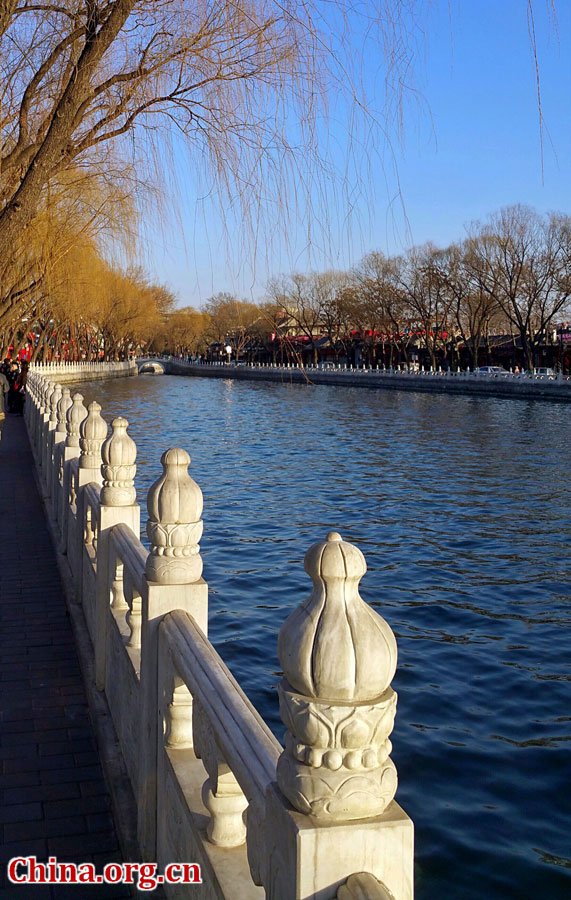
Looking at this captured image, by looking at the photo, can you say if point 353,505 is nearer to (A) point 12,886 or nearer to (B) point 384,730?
(A) point 12,886

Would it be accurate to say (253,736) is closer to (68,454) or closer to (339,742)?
(339,742)

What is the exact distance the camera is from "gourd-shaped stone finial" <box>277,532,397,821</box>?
Answer: 161 centimetres

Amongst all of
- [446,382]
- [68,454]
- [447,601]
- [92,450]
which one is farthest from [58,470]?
[446,382]

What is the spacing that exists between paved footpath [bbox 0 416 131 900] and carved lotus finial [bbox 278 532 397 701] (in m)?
2.40

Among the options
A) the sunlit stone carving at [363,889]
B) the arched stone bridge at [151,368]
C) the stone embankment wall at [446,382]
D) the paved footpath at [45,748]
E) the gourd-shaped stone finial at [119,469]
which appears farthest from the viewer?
the arched stone bridge at [151,368]

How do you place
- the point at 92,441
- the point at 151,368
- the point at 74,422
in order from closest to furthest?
the point at 92,441
the point at 74,422
the point at 151,368

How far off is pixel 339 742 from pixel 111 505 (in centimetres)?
381

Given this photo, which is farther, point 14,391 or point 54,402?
point 14,391

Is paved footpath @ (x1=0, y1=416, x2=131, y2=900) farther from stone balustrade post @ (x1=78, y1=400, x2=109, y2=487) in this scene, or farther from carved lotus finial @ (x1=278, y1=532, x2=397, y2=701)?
carved lotus finial @ (x1=278, y1=532, x2=397, y2=701)

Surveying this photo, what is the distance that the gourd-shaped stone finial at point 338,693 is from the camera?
161cm

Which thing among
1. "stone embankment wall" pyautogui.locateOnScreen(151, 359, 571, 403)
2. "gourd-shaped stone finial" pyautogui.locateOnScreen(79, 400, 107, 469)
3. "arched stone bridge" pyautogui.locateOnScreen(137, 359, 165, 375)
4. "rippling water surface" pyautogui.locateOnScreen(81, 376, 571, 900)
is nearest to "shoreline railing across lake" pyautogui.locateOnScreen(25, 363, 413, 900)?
"gourd-shaped stone finial" pyautogui.locateOnScreen(79, 400, 107, 469)

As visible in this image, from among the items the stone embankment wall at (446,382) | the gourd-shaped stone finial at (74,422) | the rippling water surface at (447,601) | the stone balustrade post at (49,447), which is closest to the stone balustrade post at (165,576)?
the rippling water surface at (447,601)

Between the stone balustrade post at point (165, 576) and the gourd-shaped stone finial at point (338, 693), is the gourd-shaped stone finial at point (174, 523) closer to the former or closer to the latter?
the stone balustrade post at point (165, 576)

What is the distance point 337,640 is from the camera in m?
1.59
